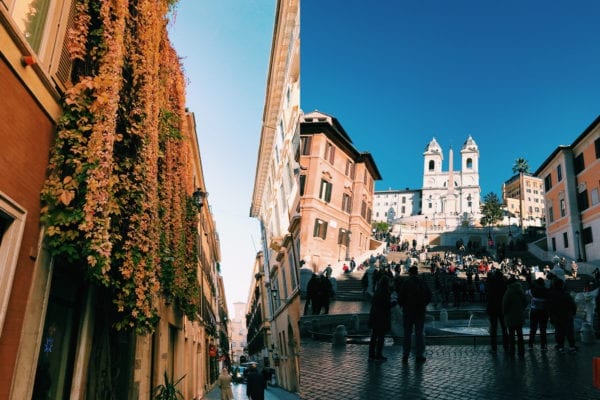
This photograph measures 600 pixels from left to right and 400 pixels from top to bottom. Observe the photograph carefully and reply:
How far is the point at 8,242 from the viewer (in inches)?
219

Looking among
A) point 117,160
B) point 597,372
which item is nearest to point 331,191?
point 597,372

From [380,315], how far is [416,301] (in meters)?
0.46

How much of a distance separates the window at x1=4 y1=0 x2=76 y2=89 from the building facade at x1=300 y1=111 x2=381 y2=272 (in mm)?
4727

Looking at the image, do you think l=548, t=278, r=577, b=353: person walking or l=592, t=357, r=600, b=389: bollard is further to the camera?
l=548, t=278, r=577, b=353: person walking

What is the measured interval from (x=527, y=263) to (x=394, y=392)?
6.44 feet

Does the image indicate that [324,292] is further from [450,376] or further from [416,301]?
[450,376]

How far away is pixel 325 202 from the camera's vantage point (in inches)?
137

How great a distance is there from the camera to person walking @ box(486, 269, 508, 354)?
3441 mm

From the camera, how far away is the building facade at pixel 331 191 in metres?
3.38

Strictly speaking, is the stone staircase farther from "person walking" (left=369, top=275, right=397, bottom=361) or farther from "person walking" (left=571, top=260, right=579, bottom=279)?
"person walking" (left=571, top=260, right=579, bottom=279)

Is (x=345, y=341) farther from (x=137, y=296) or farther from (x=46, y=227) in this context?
(x=137, y=296)

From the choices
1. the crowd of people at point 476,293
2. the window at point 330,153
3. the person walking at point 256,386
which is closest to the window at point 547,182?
the crowd of people at point 476,293

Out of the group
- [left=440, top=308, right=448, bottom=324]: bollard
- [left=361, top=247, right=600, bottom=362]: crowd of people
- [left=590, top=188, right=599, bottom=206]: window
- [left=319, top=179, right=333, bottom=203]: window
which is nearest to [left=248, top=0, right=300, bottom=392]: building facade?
[left=319, top=179, right=333, bottom=203]: window

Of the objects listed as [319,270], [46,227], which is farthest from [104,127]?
[319,270]
